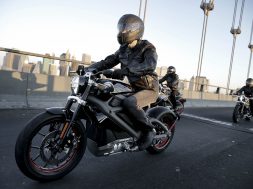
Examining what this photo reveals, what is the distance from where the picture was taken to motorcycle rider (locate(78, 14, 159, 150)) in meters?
3.77

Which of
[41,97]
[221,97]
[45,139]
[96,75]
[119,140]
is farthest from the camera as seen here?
[221,97]

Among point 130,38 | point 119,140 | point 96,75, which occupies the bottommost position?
point 119,140

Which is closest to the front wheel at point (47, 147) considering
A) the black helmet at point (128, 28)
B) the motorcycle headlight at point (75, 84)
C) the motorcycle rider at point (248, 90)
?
the motorcycle headlight at point (75, 84)

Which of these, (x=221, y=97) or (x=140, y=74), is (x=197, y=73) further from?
(x=140, y=74)

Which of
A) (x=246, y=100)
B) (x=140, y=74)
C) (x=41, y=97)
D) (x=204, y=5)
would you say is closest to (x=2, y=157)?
(x=140, y=74)

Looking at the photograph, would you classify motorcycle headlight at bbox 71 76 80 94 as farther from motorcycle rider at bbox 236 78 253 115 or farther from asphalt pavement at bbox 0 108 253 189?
motorcycle rider at bbox 236 78 253 115

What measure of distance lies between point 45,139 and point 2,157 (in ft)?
3.74

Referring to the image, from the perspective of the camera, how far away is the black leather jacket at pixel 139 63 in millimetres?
3797

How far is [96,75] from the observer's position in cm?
347

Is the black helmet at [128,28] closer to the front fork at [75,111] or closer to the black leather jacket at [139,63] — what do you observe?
the black leather jacket at [139,63]

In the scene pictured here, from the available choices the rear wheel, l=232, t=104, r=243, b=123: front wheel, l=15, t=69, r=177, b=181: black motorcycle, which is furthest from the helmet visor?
l=232, t=104, r=243, b=123: front wheel

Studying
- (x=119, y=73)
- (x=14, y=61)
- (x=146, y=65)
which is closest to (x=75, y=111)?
(x=119, y=73)

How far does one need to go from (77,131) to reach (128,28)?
1517mm

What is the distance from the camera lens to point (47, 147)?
3.21m
